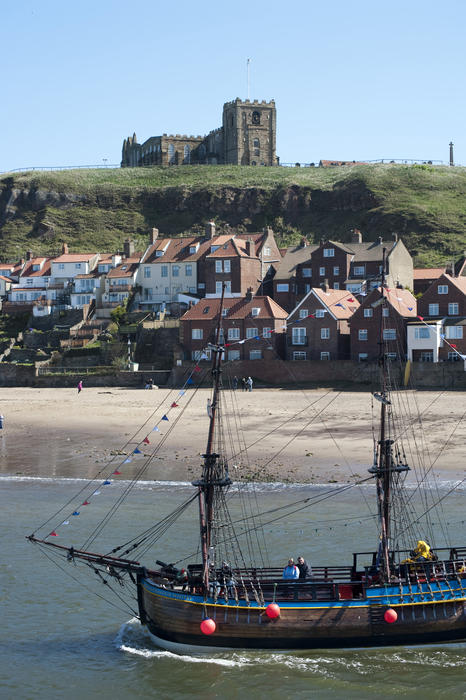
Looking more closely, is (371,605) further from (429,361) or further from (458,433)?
(429,361)

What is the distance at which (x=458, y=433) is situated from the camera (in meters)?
43.0

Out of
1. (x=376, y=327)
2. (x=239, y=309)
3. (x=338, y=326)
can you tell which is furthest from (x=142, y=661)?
(x=239, y=309)

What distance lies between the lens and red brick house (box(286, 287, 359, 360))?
67625mm

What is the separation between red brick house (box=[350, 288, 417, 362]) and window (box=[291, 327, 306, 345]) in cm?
412

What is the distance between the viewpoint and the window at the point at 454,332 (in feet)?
207

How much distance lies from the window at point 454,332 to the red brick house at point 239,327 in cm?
1338

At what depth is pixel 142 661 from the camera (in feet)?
68.0

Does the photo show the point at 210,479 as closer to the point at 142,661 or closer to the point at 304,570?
the point at 304,570

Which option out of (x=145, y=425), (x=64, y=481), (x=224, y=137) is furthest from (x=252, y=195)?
(x=64, y=481)

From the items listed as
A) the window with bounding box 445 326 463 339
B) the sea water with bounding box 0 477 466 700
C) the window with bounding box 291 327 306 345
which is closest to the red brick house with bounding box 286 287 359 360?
the window with bounding box 291 327 306 345

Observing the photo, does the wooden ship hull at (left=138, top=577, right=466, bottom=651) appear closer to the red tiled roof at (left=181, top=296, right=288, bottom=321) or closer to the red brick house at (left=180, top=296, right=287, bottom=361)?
the red brick house at (left=180, top=296, right=287, bottom=361)

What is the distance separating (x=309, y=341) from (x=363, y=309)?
5274mm

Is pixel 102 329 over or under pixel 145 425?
over

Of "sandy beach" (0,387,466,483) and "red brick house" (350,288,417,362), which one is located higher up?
"red brick house" (350,288,417,362)
